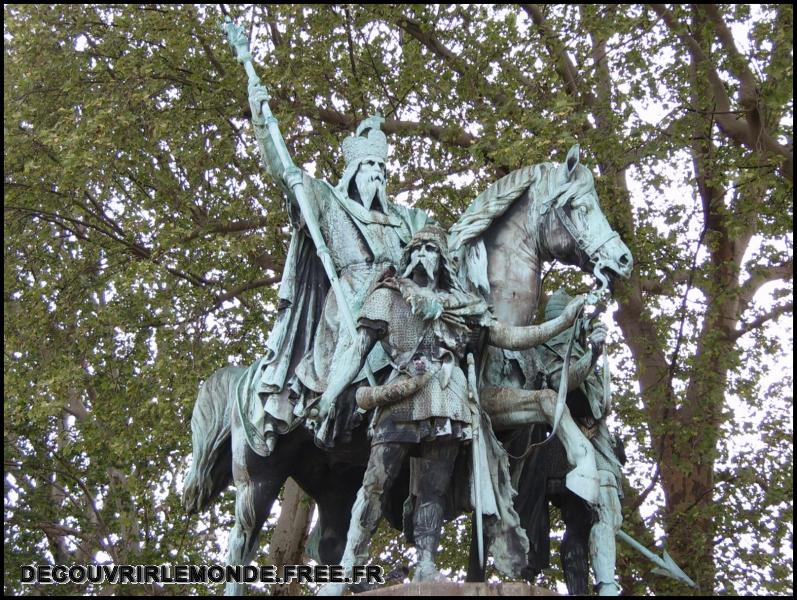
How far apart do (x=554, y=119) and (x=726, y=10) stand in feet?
6.98

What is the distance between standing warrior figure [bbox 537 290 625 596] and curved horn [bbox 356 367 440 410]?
106cm

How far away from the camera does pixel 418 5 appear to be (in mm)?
15039

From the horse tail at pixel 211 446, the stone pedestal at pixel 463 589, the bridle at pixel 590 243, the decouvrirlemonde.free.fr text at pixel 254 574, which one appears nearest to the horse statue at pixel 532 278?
the bridle at pixel 590 243

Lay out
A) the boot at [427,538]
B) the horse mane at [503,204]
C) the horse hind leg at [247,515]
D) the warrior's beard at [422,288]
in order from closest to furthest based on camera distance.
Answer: the boot at [427,538]
the warrior's beard at [422,288]
the horse mane at [503,204]
the horse hind leg at [247,515]

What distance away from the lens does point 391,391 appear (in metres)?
7.28

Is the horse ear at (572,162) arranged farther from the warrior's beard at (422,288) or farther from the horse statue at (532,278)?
the warrior's beard at (422,288)

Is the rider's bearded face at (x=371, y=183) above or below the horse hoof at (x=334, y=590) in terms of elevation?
above

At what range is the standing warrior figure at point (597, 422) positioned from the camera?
7.62 meters

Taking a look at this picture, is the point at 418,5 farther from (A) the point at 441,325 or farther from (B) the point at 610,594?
(B) the point at 610,594

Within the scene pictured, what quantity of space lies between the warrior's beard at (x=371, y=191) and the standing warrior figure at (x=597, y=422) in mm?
1391

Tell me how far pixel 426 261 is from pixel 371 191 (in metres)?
1.26

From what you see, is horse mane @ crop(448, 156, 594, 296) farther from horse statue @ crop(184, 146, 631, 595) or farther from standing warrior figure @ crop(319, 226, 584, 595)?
standing warrior figure @ crop(319, 226, 584, 595)

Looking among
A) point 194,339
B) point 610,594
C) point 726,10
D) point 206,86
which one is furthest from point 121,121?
point 610,594

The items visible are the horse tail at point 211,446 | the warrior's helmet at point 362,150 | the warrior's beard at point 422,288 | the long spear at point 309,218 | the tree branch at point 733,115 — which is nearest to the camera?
the warrior's beard at point 422,288
